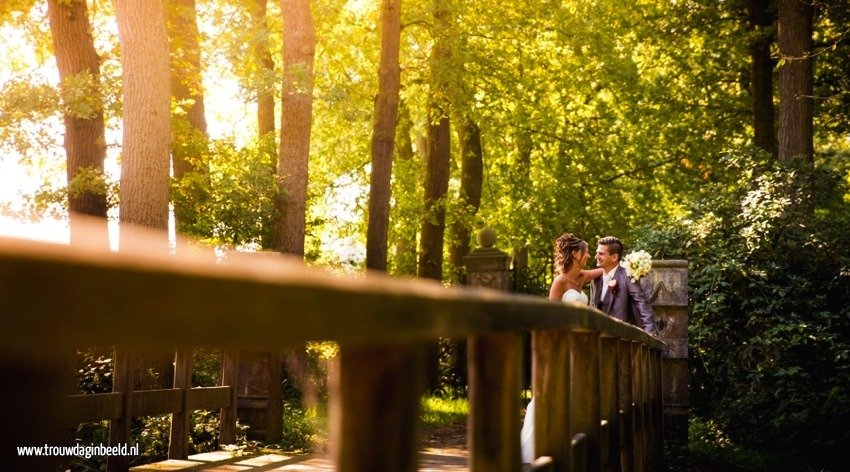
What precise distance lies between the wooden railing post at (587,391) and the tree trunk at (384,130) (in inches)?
588

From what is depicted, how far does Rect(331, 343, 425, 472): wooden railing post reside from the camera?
4.68ft

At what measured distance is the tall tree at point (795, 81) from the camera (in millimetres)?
17953

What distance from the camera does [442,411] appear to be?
58.9 feet

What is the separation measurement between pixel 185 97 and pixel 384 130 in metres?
3.54

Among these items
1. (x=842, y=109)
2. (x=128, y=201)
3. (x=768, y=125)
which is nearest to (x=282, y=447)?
(x=128, y=201)

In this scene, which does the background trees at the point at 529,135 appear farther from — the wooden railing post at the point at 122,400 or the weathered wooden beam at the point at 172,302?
the weathered wooden beam at the point at 172,302

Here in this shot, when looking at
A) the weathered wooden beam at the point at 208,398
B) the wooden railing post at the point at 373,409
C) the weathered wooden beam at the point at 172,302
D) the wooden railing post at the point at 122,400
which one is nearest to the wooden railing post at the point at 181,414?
the weathered wooden beam at the point at 208,398

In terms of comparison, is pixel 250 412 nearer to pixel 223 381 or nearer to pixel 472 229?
pixel 223 381

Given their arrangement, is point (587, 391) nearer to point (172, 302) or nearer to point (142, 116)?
point (172, 302)

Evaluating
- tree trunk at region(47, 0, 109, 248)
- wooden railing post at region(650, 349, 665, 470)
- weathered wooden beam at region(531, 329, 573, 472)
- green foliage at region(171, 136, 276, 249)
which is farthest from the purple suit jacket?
tree trunk at region(47, 0, 109, 248)

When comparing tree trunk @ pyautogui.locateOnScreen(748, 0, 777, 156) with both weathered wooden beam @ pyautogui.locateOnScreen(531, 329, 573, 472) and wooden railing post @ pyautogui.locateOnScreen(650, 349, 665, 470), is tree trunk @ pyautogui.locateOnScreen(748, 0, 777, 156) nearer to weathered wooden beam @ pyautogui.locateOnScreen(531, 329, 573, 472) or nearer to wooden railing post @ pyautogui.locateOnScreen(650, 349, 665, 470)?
wooden railing post @ pyautogui.locateOnScreen(650, 349, 665, 470)

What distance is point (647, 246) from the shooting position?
15.4 meters

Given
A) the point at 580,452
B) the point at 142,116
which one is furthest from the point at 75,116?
the point at 580,452

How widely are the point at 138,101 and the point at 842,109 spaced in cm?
1472
